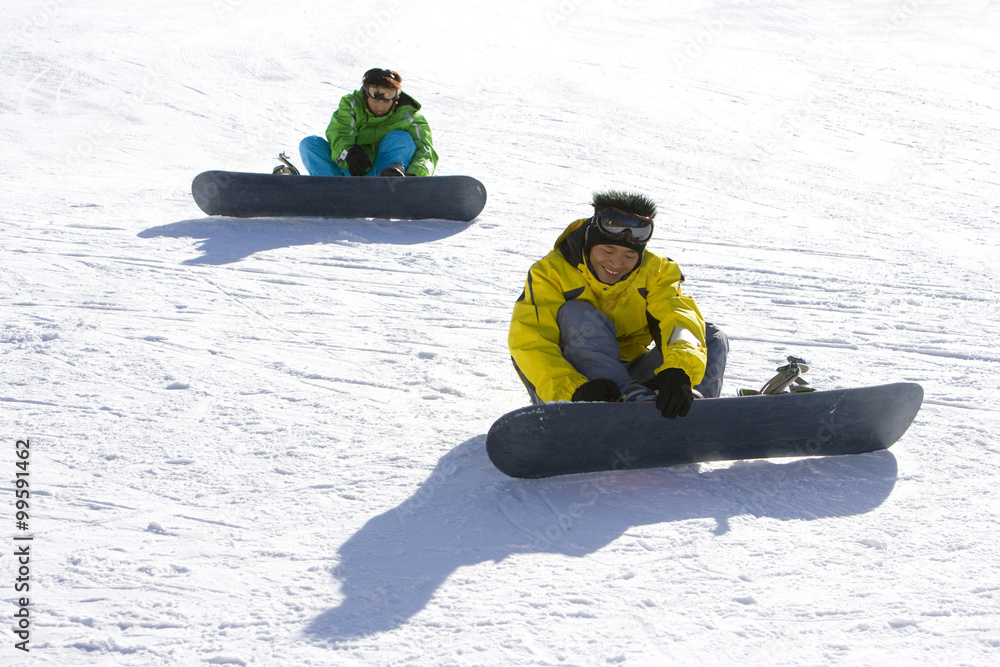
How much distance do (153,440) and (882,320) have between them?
11.4 feet

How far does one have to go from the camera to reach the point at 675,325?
3.05 meters

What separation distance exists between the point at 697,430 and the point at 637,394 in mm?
228

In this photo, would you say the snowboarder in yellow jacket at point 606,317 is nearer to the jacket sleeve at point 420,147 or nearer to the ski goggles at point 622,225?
the ski goggles at point 622,225

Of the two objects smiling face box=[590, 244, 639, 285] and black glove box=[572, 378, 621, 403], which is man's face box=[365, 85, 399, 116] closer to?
smiling face box=[590, 244, 639, 285]

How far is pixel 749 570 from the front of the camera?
8.16 feet

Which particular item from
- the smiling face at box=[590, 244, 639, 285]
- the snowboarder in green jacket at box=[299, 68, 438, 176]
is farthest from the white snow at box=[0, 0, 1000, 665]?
the smiling face at box=[590, 244, 639, 285]

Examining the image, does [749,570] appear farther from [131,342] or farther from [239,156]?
[239,156]

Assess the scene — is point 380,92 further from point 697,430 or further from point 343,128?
point 697,430

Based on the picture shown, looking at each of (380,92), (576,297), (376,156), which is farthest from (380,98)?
(576,297)

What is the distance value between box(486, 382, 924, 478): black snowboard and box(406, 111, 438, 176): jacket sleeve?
153 inches

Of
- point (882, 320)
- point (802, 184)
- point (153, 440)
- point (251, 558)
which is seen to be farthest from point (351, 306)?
point (802, 184)

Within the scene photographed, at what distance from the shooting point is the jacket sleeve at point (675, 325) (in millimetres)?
2885

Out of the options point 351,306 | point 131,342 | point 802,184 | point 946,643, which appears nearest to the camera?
point 946,643

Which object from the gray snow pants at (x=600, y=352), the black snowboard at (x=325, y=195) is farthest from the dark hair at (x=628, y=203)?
the black snowboard at (x=325, y=195)
